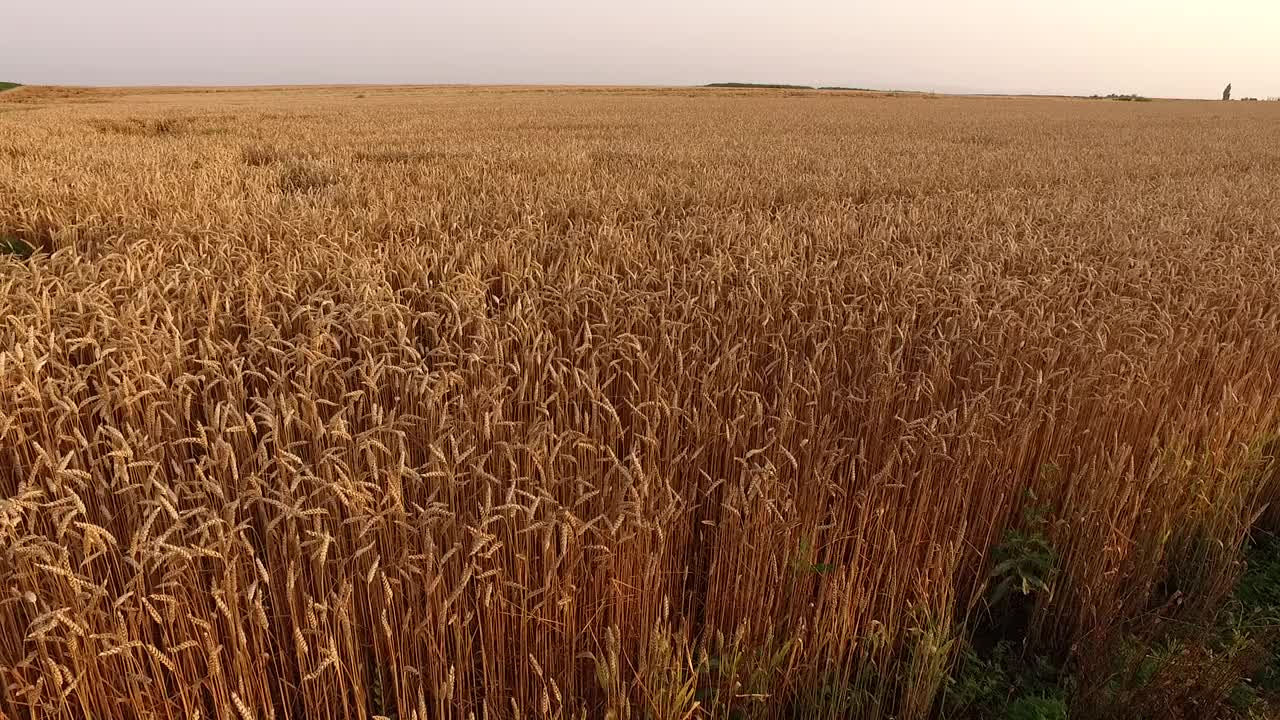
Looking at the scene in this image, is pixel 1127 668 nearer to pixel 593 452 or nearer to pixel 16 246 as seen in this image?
pixel 593 452

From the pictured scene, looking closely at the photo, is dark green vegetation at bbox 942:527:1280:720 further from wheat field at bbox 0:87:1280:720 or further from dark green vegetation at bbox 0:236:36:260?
dark green vegetation at bbox 0:236:36:260

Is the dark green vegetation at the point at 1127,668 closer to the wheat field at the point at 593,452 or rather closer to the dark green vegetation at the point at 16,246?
the wheat field at the point at 593,452

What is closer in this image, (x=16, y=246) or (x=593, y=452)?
(x=593, y=452)

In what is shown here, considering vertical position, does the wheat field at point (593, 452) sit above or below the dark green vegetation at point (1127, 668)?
above

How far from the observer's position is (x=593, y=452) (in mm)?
1979

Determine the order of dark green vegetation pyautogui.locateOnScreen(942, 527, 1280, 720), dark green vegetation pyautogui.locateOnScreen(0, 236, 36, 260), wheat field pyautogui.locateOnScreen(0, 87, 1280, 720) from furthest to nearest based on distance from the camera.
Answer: dark green vegetation pyautogui.locateOnScreen(0, 236, 36, 260), dark green vegetation pyautogui.locateOnScreen(942, 527, 1280, 720), wheat field pyautogui.locateOnScreen(0, 87, 1280, 720)

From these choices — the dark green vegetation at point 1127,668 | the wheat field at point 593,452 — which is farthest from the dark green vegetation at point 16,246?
the dark green vegetation at point 1127,668

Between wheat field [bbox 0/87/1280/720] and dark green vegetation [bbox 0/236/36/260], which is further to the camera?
dark green vegetation [bbox 0/236/36/260]

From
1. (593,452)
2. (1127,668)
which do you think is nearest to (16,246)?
(593,452)

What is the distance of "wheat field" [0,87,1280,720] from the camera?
1652 millimetres

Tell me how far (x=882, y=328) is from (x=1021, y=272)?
1987 millimetres

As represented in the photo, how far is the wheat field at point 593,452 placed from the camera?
5.42 feet

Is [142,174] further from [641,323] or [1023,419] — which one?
[1023,419]

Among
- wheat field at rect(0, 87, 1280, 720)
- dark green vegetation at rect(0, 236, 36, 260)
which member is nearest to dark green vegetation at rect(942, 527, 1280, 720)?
wheat field at rect(0, 87, 1280, 720)
